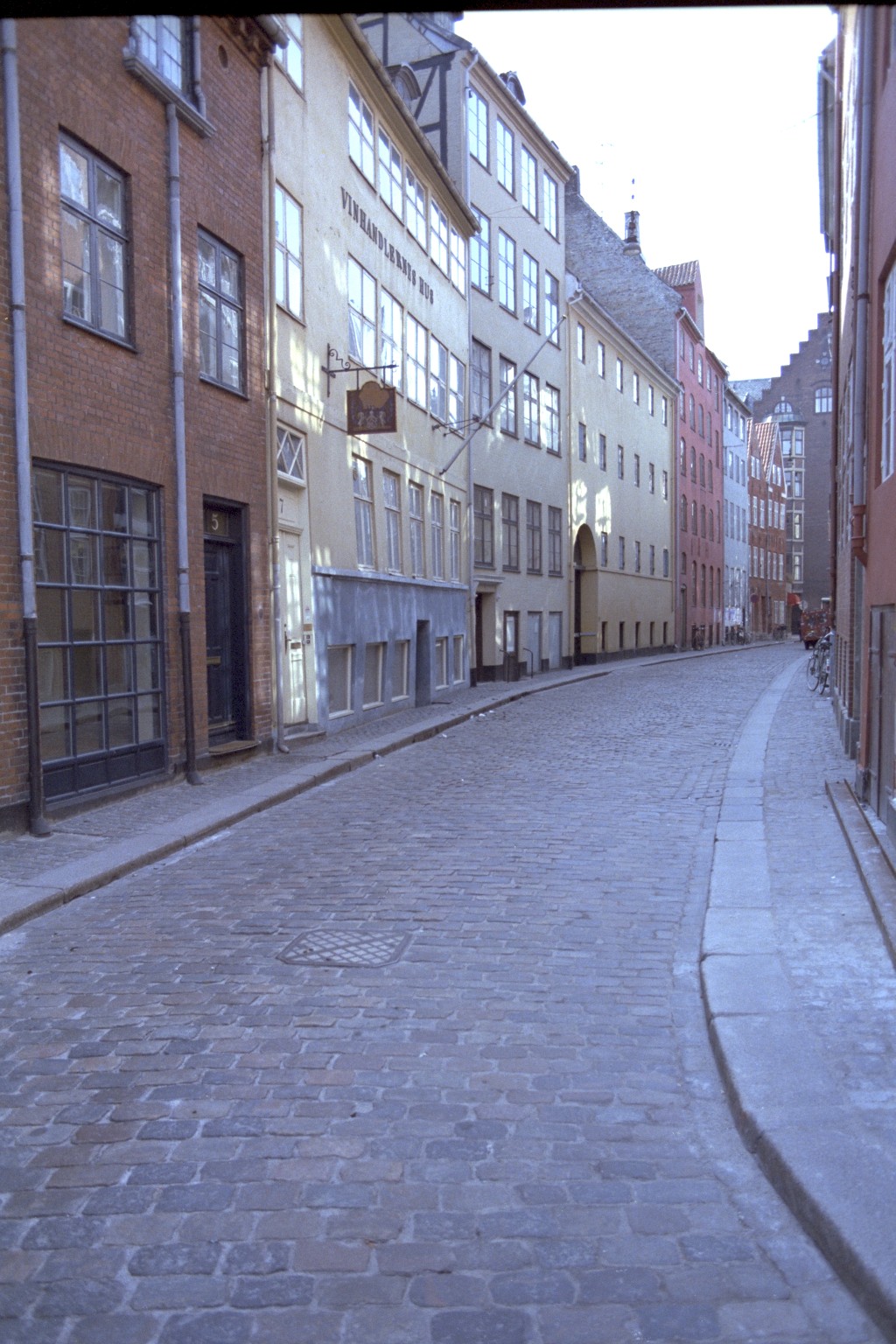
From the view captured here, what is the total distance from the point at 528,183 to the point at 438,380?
11.0 metres

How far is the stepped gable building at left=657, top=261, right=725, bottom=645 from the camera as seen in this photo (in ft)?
172

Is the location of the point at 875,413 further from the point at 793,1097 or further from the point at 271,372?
the point at 271,372

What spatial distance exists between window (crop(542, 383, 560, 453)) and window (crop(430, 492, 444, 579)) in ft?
32.5

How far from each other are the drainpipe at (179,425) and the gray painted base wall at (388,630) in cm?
414

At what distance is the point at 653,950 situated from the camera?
591 centimetres

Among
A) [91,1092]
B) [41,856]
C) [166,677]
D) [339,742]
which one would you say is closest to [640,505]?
[339,742]

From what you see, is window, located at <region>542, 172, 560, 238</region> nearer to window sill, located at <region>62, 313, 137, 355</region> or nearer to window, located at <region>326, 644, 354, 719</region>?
window, located at <region>326, 644, 354, 719</region>

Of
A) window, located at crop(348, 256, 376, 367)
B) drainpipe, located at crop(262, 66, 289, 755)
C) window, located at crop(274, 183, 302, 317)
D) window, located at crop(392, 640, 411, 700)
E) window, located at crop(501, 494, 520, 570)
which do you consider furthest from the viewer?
window, located at crop(501, 494, 520, 570)

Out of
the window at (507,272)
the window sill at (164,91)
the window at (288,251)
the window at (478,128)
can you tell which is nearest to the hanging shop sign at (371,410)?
the window at (288,251)

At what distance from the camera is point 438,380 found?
2364cm

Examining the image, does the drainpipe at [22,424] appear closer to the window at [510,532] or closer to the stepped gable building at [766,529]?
the window at [510,532]

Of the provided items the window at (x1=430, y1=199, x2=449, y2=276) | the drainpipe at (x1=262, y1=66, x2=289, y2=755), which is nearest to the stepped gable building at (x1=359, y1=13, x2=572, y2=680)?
the window at (x1=430, y1=199, x2=449, y2=276)

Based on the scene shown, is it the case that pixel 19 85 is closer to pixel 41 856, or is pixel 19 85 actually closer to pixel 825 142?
pixel 41 856

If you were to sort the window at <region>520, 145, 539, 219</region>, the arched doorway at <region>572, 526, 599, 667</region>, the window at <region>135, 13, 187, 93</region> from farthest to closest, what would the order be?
the arched doorway at <region>572, 526, 599, 667</region>
the window at <region>520, 145, 539, 219</region>
the window at <region>135, 13, 187, 93</region>
